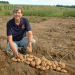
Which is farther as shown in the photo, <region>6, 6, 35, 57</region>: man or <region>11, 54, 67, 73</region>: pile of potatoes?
<region>6, 6, 35, 57</region>: man

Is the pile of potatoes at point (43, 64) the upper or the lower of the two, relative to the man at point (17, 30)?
lower

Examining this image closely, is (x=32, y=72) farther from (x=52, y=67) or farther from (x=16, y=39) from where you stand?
(x=16, y=39)

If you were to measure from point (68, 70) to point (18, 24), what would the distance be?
1483 millimetres

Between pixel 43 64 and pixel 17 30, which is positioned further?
pixel 17 30

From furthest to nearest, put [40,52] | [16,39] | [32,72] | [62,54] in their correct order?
[40,52] < [62,54] < [16,39] < [32,72]

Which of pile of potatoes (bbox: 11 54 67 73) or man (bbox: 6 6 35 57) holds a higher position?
man (bbox: 6 6 35 57)

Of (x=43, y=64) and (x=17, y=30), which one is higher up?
(x=17, y=30)

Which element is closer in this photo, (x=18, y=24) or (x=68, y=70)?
(x=68, y=70)

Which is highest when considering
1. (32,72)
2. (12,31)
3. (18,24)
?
(18,24)

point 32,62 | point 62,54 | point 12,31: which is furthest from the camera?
point 62,54

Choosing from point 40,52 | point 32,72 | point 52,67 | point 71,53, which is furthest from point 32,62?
point 71,53

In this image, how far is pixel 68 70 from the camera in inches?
79.1

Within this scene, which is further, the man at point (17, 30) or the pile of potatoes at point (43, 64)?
the man at point (17, 30)

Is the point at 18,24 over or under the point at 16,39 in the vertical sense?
over
